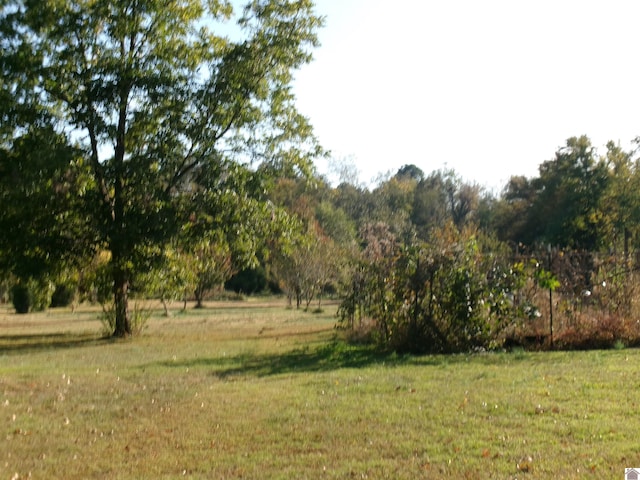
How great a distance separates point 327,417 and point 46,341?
16.4 metres

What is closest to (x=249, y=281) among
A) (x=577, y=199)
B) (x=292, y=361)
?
A: (x=577, y=199)

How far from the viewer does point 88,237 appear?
74.0ft

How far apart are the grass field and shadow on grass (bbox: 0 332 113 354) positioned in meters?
4.74

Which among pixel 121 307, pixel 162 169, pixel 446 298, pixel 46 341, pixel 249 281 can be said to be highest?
pixel 162 169

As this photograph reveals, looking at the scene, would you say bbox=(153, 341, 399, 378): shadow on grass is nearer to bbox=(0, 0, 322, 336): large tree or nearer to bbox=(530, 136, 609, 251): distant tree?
bbox=(0, 0, 322, 336): large tree

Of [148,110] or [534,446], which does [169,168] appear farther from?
[534,446]

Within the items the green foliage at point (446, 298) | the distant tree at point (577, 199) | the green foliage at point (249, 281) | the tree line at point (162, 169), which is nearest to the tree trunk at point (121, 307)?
the tree line at point (162, 169)

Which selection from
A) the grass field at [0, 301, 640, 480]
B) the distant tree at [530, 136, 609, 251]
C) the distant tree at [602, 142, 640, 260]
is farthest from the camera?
the distant tree at [530, 136, 609, 251]

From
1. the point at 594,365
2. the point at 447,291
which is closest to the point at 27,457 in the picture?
the point at 594,365

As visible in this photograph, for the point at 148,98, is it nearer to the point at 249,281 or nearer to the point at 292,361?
the point at 292,361

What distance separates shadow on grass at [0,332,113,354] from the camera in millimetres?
21219

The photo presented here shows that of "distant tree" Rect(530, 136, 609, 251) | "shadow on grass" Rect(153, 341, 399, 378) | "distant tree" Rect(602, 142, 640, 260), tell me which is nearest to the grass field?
"shadow on grass" Rect(153, 341, 399, 378)

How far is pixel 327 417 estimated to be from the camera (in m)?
9.31

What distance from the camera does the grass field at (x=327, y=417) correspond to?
7.09 metres
